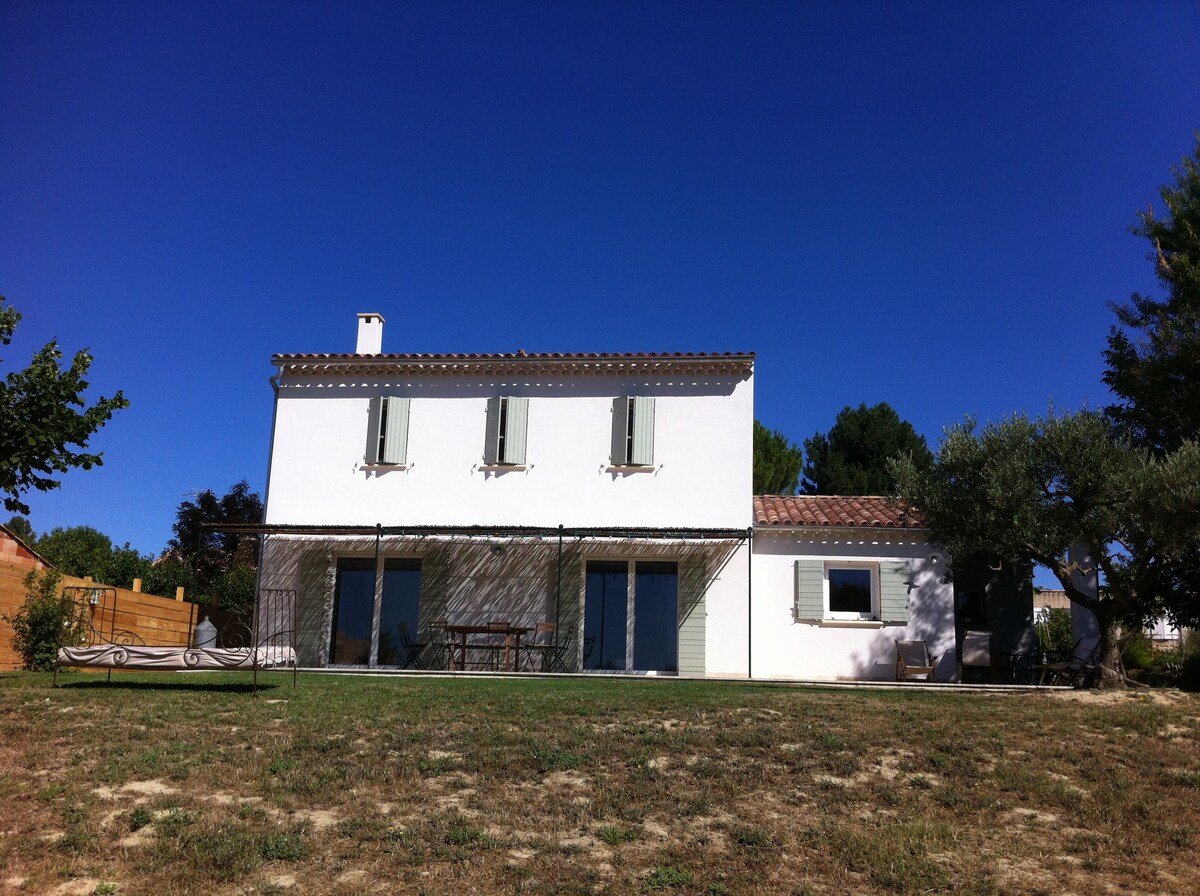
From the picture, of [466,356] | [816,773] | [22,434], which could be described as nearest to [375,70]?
[466,356]

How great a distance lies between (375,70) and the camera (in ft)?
52.7

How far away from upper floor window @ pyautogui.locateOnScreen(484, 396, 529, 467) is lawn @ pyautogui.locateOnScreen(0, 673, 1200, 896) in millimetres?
8496

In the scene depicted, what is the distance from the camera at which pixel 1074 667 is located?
16406 mm

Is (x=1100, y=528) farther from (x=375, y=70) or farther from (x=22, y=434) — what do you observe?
(x=22, y=434)

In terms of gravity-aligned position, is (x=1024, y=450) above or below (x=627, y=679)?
above

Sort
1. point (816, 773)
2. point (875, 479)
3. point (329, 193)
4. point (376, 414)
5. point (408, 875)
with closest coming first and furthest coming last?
point (408, 875), point (816, 773), point (329, 193), point (376, 414), point (875, 479)

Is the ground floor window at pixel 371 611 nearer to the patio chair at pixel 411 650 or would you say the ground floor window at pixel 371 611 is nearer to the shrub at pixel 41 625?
the patio chair at pixel 411 650

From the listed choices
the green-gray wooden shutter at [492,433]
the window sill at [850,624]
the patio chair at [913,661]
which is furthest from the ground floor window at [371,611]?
the patio chair at [913,661]

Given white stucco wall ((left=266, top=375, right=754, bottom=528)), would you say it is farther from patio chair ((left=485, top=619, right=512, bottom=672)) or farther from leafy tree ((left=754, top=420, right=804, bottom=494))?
leafy tree ((left=754, top=420, right=804, bottom=494))

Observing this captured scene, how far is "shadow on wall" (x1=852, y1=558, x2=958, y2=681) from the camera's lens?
1778cm

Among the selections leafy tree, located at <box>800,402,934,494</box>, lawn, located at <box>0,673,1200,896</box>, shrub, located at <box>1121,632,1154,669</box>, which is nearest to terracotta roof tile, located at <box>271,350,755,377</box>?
lawn, located at <box>0,673,1200,896</box>

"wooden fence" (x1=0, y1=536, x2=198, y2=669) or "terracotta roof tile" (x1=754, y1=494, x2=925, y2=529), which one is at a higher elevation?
"terracotta roof tile" (x1=754, y1=494, x2=925, y2=529)

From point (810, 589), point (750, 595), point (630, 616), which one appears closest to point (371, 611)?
point (630, 616)

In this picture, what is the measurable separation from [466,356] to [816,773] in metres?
12.9
